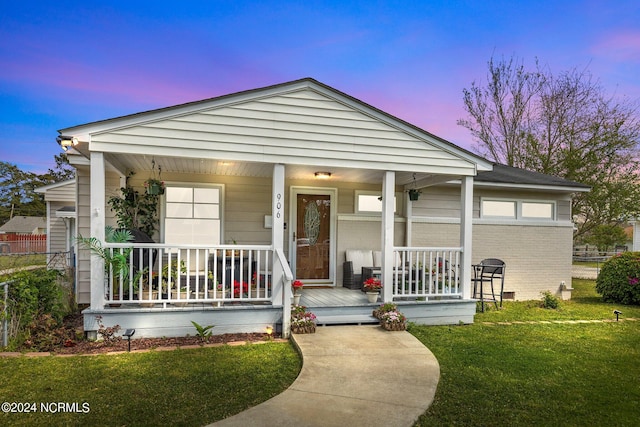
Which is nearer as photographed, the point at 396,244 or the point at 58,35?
the point at 396,244

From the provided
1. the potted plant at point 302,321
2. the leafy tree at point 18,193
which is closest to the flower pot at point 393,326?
the potted plant at point 302,321

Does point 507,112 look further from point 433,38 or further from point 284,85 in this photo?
point 284,85

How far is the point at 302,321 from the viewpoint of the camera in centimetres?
509

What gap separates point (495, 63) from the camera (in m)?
17.7

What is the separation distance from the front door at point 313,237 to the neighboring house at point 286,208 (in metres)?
0.02

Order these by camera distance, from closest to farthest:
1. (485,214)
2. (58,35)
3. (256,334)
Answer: (256,334) < (485,214) < (58,35)

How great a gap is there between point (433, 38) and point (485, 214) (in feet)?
19.7

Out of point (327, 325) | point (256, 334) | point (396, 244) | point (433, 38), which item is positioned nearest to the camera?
point (256, 334)

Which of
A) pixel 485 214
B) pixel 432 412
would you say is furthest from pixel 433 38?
pixel 432 412

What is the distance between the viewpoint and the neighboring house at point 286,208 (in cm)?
498

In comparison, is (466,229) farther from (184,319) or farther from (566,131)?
(566,131)

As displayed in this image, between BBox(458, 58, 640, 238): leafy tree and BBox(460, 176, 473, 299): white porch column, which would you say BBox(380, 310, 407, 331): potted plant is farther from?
BBox(458, 58, 640, 238): leafy tree

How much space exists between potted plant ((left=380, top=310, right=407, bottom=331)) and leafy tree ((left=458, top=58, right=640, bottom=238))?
14.1m

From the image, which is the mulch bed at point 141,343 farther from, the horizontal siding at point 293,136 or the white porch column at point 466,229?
the white porch column at point 466,229
